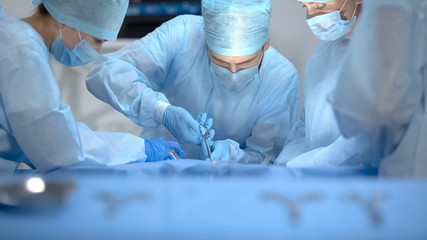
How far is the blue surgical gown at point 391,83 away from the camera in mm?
724

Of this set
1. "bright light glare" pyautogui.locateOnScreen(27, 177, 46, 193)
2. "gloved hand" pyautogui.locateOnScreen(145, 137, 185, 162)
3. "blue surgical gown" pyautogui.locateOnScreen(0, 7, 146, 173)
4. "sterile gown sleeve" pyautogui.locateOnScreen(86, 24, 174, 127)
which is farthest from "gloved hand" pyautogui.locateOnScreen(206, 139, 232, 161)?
"bright light glare" pyautogui.locateOnScreen(27, 177, 46, 193)

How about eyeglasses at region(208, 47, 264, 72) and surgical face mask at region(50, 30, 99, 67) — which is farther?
eyeglasses at region(208, 47, 264, 72)

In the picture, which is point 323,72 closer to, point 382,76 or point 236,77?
point 236,77

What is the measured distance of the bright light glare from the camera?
62cm

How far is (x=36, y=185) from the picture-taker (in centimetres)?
63

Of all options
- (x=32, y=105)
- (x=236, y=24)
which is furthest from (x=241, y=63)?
(x=32, y=105)

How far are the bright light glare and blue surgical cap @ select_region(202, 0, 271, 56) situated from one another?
1010 mm

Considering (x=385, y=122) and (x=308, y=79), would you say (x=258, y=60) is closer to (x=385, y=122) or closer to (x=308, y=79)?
(x=308, y=79)

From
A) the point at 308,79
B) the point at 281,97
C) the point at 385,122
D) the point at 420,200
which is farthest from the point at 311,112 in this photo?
the point at 420,200

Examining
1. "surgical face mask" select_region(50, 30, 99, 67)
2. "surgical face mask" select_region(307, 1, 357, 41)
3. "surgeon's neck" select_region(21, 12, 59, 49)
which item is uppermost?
"surgical face mask" select_region(307, 1, 357, 41)

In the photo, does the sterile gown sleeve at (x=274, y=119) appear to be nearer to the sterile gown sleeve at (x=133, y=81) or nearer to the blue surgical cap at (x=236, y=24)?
the blue surgical cap at (x=236, y=24)

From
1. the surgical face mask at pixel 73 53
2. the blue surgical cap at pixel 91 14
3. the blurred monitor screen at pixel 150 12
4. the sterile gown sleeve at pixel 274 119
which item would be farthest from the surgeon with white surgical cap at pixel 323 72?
the blurred monitor screen at pixel 150 12

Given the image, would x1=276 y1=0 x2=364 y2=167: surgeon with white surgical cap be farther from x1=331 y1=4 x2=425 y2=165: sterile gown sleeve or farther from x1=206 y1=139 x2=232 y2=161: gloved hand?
x1=331 y1=4 x2=425 y2=165: sterile gown sleeve

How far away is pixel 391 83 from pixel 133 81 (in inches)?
42.0
